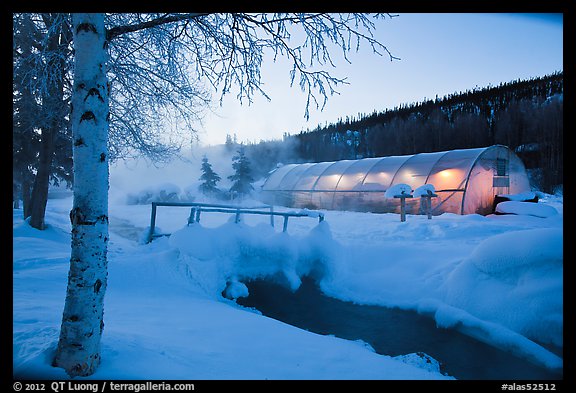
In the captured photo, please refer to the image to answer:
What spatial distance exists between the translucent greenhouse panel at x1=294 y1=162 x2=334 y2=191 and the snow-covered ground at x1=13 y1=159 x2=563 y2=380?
11664 millimetres

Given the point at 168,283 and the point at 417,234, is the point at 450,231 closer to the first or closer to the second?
the point at 417,234

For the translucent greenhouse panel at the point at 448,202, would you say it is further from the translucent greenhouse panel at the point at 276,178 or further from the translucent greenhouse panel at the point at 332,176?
the translucent greenhouse panel at the point at 276,178

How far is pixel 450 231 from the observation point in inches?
367

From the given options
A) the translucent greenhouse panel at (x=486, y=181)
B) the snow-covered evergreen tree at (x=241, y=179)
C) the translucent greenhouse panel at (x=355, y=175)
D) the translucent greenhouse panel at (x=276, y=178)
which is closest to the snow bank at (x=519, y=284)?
the translucent greenhouse panel at (x=486, y=181)

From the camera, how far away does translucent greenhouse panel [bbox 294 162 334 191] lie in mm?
19677

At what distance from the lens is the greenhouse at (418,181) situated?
1379 centimetres

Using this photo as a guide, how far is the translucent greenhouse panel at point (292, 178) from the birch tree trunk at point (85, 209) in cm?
1855

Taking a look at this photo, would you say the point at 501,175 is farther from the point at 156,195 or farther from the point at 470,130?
the point at 156,195

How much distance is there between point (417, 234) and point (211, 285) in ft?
22.2

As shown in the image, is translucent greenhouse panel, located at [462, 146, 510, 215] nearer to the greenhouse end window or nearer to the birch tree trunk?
the greenhouse end window

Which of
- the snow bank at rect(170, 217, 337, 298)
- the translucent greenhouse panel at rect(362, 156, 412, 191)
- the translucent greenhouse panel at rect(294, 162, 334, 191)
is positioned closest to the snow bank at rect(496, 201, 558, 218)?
the translucent greenhouse panel at rect(362, 156, 412, 191)

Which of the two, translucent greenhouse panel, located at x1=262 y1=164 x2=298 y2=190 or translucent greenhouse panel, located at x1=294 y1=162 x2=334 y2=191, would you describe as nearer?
translucent greenhouse panel, located at x1=294 y1=162 x2=334 y2=191

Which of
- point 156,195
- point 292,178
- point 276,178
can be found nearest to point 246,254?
point 292,178
